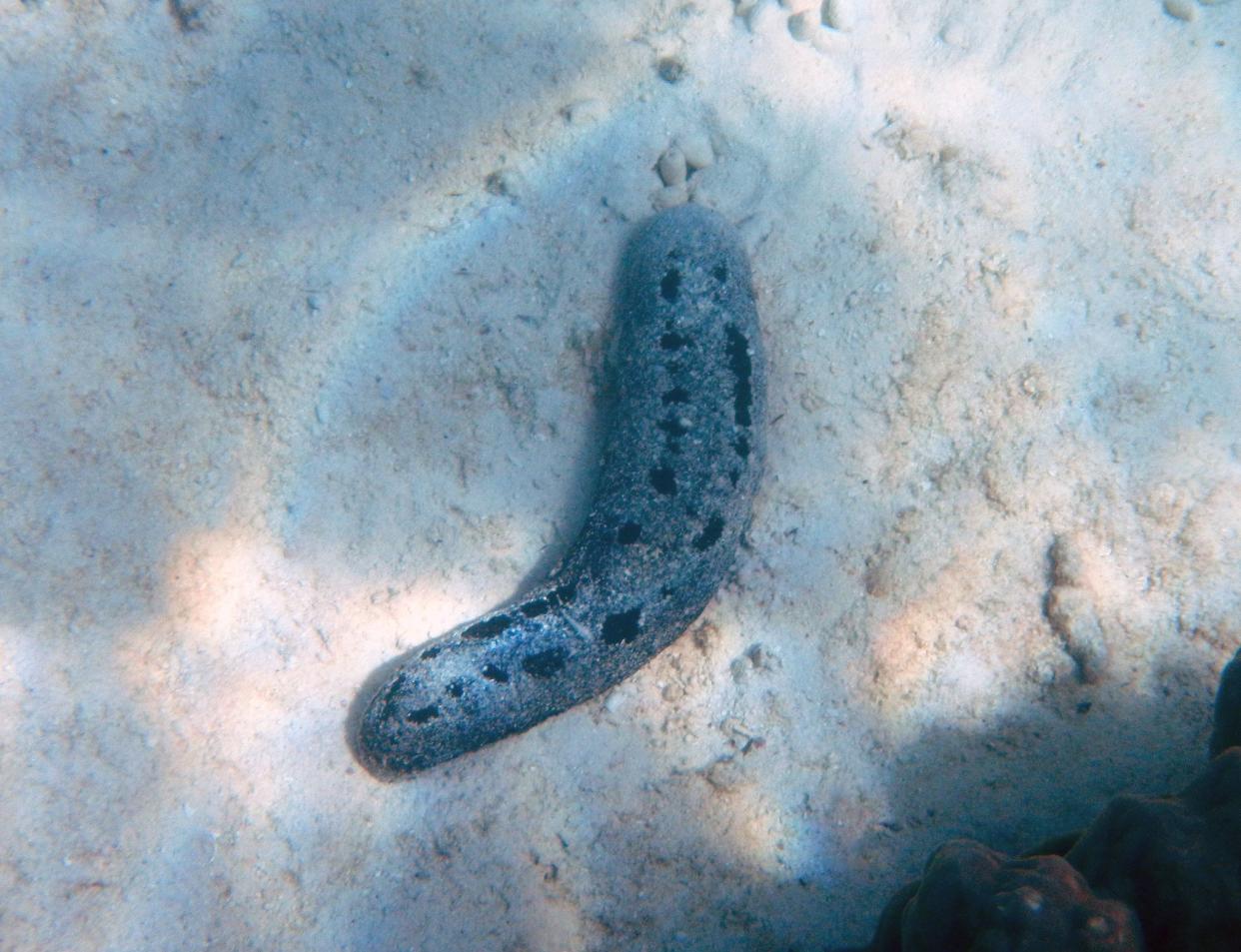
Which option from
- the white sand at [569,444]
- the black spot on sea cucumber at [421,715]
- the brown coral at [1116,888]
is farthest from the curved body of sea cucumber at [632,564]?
the brown coral at [1116,888]

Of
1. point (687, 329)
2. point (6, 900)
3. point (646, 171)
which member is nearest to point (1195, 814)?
point (687, 329)

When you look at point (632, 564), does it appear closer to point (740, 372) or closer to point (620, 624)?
point (620, 624)

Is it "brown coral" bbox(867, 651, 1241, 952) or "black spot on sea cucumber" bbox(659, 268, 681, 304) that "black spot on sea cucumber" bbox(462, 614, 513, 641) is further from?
"brown coral" bbox(867, 651, 1241, 952)

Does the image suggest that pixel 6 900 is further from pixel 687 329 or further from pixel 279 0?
pixel 279 0

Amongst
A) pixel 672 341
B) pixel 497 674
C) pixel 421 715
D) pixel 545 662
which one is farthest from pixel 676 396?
pixel 421 715

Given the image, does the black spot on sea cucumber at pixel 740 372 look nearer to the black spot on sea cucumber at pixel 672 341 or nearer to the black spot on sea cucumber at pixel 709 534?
the black spot on sea cucumber at pixel 672 341

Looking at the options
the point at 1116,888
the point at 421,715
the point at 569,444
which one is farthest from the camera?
the point at 569,444

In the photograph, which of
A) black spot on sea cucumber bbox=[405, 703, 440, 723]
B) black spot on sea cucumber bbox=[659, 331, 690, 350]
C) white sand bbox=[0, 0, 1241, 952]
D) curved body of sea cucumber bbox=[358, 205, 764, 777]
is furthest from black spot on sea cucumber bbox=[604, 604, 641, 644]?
black spot on sea cucumber bbox=[659, 331, 690, 350]
